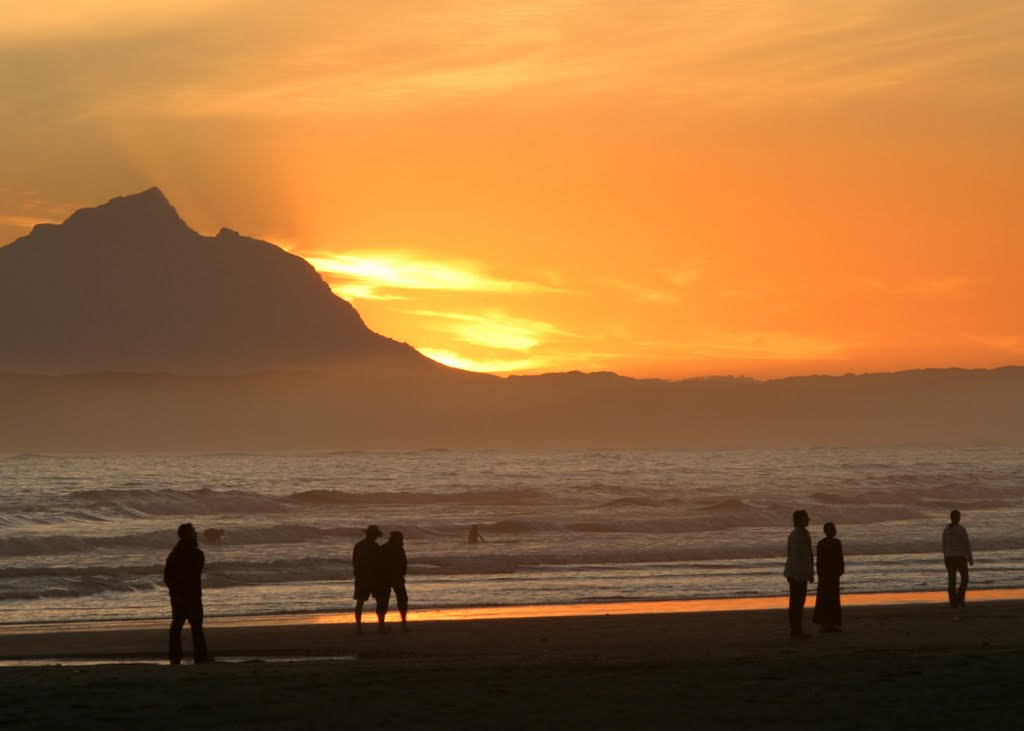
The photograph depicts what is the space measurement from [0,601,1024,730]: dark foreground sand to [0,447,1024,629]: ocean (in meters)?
6.04

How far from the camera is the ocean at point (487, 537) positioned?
82.0ft

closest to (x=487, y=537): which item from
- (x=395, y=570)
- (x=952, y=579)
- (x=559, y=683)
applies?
(x=952, y=579)

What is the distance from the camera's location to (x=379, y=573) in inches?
758

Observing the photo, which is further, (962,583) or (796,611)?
(962,583)

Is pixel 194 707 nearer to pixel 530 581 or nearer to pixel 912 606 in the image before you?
pixel 912 606

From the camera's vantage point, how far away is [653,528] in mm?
45156

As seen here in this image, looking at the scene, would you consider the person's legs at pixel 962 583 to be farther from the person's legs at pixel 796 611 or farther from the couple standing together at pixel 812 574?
the person's legs at pixel 796 611

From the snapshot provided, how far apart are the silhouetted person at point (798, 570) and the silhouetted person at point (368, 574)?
552 centimetres

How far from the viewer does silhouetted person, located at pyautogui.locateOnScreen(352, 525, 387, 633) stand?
62.4ft

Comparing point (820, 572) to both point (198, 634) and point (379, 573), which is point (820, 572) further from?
point (198, 634)

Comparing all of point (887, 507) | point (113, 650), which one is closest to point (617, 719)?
point (113, 650)

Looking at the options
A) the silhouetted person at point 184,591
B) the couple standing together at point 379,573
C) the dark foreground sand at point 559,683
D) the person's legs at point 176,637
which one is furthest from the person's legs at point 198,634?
the couple standing together at point 379,573

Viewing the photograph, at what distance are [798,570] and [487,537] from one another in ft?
81.3

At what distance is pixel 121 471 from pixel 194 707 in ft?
310
